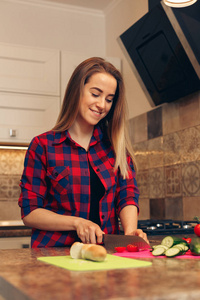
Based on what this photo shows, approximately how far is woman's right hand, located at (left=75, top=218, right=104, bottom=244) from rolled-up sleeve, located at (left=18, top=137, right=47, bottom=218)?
19 cm

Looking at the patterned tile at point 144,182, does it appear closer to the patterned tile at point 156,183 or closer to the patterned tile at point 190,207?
the patterned tile at point 156,183

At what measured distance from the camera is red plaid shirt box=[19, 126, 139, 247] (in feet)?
4.55

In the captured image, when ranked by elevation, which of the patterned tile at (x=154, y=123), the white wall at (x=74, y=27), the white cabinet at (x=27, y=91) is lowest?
the patterned tile at (x=154, y=123)

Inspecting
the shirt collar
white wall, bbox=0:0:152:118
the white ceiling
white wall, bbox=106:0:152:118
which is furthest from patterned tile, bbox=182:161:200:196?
the white ceiling

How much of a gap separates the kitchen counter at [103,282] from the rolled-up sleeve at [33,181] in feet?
1.42

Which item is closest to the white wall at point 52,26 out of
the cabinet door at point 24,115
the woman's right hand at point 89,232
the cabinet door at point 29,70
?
the cabinet door at point 29,70

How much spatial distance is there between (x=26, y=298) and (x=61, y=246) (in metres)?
0.77

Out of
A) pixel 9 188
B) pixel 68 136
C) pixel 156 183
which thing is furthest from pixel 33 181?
pixel 9 188

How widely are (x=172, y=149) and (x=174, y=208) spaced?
34cm

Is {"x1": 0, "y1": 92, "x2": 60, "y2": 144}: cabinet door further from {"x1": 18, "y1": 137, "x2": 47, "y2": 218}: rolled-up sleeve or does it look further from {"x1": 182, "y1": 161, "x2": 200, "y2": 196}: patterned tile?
{"x1": 18, "y1": 137, "x2": 47, "y2": 218}: rolled-up sleeve

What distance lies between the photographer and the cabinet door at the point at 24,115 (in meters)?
2.67

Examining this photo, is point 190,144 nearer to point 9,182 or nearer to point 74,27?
point 9,182

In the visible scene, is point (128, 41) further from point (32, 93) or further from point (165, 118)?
point (32, 93)

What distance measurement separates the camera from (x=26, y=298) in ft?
2.03
